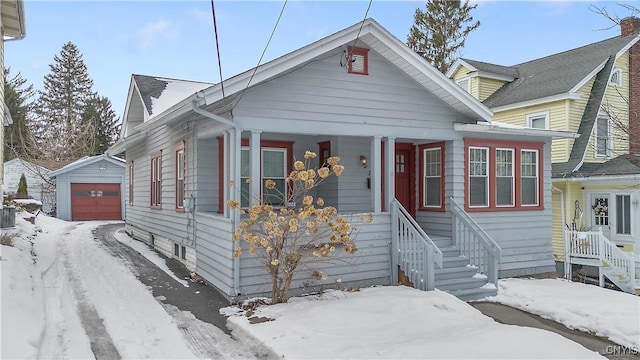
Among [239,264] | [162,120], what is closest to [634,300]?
[239,264]

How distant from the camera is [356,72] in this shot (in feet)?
28.5

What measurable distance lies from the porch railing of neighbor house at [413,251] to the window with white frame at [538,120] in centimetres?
967

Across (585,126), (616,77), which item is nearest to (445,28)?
(616,77)

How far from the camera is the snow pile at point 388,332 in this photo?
202 inches

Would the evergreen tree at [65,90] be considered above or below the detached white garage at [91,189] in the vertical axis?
above

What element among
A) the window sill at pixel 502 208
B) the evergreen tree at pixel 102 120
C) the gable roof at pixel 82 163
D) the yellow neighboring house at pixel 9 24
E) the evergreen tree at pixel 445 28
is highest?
the evergreen tree at pixel 445 28

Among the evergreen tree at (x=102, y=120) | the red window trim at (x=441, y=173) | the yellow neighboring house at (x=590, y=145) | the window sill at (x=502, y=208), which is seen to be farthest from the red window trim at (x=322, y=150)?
the evergreen tree at (x=102, y=120)

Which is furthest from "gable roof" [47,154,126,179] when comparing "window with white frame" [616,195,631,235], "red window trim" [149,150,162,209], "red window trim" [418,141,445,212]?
"window with white frame" [616,195,631,235]

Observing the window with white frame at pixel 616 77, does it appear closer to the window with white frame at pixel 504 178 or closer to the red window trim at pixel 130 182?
the window with white frame at pixel 504 178

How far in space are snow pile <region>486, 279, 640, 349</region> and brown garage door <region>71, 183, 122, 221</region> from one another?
69.5ft

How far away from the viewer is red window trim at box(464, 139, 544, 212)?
33.0ft

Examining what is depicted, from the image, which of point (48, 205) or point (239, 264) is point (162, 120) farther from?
point (48, 205)

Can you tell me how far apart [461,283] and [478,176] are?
109 inches

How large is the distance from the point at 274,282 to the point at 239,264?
2.25ft
